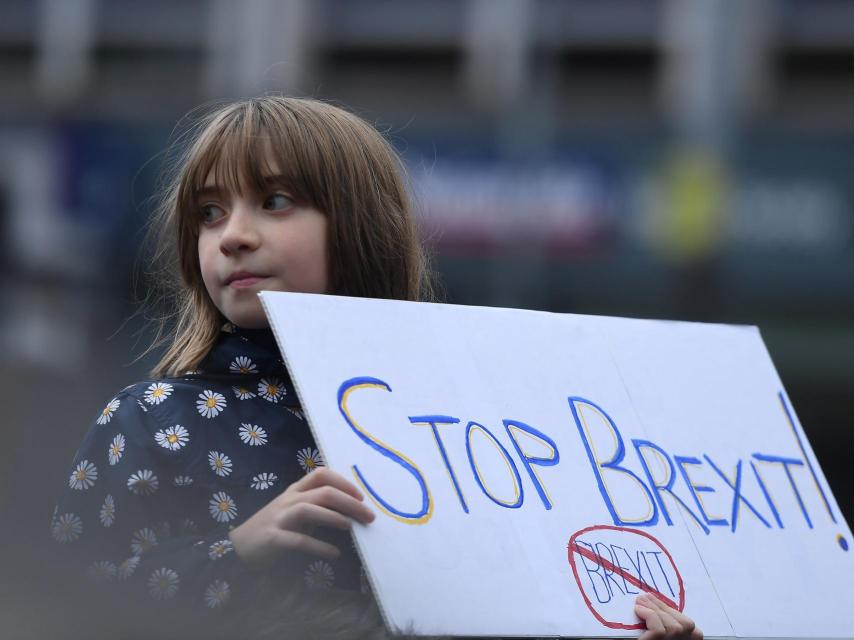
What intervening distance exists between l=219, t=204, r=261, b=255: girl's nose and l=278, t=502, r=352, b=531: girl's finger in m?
0.39

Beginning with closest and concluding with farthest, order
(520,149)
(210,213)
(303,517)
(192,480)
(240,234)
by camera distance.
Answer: (303,517) → (192,480) → (240,234) → (210,213) → (520,149)

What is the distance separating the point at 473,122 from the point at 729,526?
34.4 ft

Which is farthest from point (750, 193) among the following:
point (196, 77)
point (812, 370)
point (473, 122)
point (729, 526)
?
point (729, 526)

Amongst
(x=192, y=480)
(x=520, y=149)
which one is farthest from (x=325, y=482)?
(x=520, y=149)

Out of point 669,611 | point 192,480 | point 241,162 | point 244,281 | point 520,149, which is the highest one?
point 241,162

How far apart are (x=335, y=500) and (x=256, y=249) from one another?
398mm

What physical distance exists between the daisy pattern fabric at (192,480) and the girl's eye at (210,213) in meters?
0.18

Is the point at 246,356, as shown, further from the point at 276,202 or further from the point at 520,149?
the point at 520,149

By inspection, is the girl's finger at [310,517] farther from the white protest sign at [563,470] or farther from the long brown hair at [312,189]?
the long brown hair at [312,189]

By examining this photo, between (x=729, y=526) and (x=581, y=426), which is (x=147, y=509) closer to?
(x=581, y=426)

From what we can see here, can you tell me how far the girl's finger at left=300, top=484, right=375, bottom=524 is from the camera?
1372mm

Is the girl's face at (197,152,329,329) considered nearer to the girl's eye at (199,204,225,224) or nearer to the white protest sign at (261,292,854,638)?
the girl's eye at (199,204,225,224)

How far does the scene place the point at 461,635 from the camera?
138 centimetres

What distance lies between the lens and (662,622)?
1541mm
